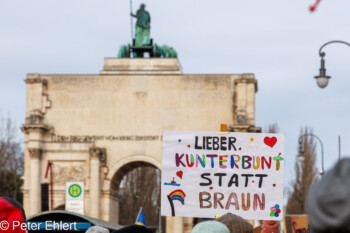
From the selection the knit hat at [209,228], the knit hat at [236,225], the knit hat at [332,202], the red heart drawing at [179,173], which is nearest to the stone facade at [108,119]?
the red heart drawing at [179,173]

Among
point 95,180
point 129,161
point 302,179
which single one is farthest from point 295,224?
point 302,179

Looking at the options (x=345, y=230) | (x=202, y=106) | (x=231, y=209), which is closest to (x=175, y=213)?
(x=231, y=209)

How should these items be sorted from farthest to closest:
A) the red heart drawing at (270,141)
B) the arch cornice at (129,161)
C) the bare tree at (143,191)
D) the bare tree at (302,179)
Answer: the bare tree at (143,191)
the bare tree at (302,179)
the arch cornice at (129,161)
the red heart drawing at (270,141)

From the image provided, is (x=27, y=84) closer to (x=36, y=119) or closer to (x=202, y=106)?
(x=36, y=119)

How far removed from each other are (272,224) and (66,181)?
41598mm

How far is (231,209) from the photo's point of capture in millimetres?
10727

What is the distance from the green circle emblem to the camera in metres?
49.5

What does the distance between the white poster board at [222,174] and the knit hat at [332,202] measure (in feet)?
26.4

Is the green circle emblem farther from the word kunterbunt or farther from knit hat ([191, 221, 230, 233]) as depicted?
knit hat ([191, 221, 230, 233])

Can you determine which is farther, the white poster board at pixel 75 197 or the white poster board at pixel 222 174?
the white poster board at pixel 75 197

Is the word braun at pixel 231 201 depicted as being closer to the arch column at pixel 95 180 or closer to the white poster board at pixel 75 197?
the white poster board at pixel 75 197

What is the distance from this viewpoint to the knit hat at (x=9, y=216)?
4199 millimetres

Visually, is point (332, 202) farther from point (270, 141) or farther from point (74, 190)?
point (74, 190)

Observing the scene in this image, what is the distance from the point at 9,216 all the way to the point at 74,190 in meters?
45.9
